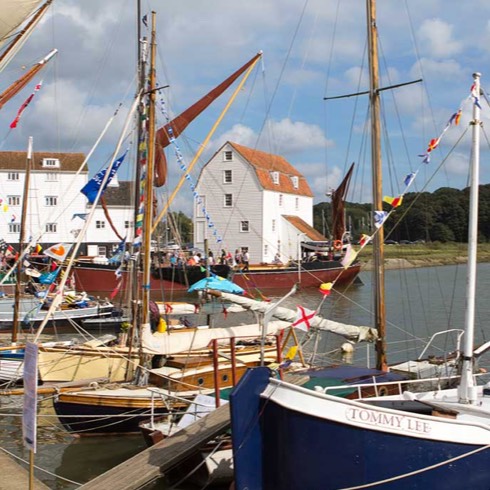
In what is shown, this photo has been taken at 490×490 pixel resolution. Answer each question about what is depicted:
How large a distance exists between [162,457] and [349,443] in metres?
3.71

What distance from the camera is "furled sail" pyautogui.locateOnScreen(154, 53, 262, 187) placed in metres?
22.0

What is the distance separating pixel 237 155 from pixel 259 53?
4906 centimetres

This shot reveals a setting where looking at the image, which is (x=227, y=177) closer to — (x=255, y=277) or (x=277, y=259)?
(x=277, y=259)

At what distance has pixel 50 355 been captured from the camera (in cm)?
2177

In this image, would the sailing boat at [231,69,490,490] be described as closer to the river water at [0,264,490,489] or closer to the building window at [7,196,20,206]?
the river water at [0,264,490,489]

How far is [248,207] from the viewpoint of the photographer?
70.4 m

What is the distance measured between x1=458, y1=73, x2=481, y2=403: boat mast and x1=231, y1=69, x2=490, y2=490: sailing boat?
0.71m

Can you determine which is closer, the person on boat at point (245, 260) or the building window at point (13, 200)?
the person on boat at point (245, 260)

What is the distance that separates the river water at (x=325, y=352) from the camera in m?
16.6

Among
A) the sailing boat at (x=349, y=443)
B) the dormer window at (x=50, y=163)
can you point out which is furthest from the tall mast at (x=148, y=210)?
the dormer window at (x=50, y=163)

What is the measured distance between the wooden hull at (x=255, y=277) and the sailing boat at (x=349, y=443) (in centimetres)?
4105

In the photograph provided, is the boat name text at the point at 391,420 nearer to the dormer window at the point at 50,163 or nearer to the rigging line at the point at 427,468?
the rigging line at the point at 427,468

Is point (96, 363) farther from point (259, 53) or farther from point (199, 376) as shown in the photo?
point (259, 53)

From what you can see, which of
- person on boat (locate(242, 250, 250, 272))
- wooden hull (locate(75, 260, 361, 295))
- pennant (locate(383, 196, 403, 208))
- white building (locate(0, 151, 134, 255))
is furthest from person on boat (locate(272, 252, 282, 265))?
pennant (locate(383, 196, 403, 208))
